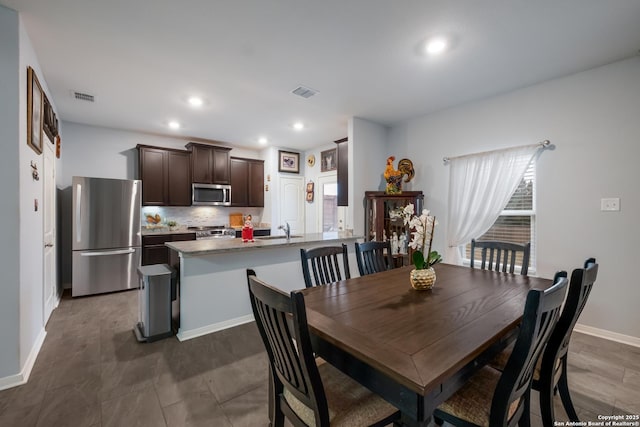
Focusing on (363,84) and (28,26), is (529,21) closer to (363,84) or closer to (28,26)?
(363,84)

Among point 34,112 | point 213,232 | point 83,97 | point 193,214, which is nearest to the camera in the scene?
point 34,112

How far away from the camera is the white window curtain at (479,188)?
322 cm

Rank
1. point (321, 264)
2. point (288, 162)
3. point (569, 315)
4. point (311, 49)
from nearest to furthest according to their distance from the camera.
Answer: point (569, 315) < point (321, 264) < point (311, 49) < point (288, 162)

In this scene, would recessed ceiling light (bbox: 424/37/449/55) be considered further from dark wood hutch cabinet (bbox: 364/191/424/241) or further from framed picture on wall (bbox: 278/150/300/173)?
framed picture on wall (bbox: 278/150/300/173)

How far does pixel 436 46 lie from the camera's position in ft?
7.80

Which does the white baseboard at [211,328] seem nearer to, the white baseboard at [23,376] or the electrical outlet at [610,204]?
the white baseboard at [23,376]

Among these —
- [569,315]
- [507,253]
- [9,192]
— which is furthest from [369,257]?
[9,192]

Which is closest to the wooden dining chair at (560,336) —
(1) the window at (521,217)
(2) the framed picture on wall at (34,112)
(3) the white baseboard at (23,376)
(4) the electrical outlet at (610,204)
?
(4) the electrical outlet at (610,204)

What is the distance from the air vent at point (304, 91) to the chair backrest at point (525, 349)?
2967 millimetres

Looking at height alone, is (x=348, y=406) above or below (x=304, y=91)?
below

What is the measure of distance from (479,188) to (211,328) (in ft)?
11.4

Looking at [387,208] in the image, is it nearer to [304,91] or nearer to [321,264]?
[304,91]

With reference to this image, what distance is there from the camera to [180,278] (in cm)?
268

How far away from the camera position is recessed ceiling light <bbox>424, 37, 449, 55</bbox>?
2.29 meters
